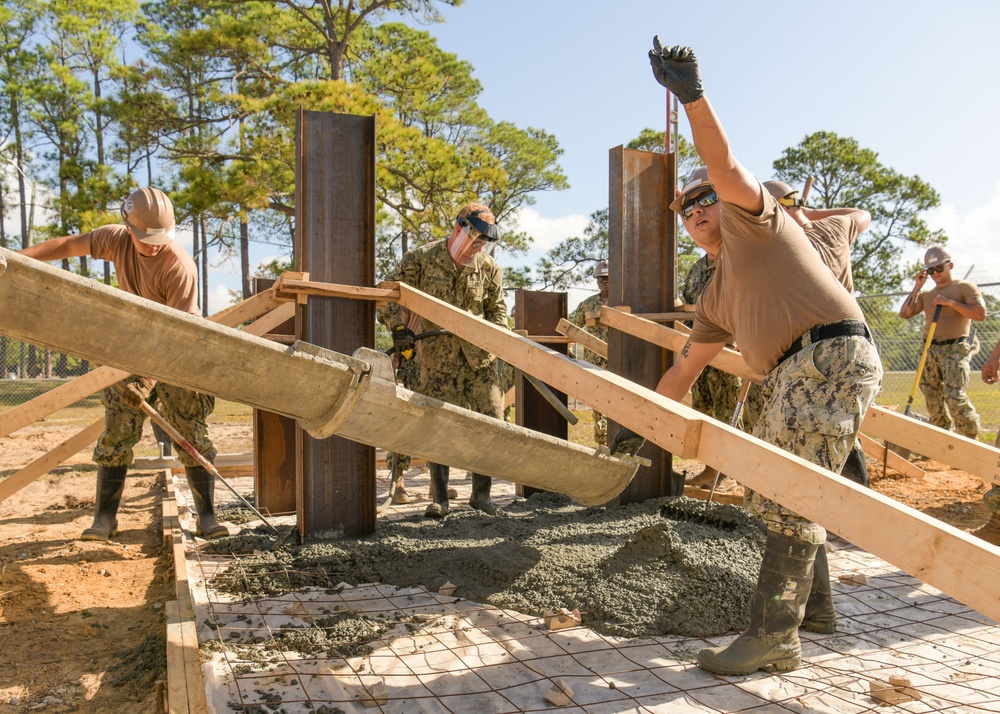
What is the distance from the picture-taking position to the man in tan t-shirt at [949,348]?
7918mm

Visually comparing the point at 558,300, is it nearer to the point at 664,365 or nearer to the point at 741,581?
the point at 664,365

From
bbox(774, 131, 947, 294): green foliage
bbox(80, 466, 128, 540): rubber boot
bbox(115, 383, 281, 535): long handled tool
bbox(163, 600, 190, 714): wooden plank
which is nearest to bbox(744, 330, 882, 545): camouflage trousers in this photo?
bbox(163, 600, 190, 714): wooden plank

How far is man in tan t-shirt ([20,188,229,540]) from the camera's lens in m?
4.38

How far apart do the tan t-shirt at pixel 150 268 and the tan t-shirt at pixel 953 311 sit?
24.6 ft

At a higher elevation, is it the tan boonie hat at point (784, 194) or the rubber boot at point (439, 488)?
the tan boonie hat at point (784, 194)

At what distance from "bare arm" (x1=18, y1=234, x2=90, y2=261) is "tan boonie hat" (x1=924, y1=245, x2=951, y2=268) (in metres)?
7.92

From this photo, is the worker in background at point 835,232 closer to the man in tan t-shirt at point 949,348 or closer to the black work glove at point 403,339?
the black work glove at point 403,339

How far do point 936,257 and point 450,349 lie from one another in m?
5.84

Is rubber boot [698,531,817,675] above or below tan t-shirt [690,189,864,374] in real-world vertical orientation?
below

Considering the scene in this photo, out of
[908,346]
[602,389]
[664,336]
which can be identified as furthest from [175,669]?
[908,346]

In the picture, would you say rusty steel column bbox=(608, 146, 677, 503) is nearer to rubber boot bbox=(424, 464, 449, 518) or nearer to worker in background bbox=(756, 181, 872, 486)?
rubber boot bbox=(424, 464, 449, 518)

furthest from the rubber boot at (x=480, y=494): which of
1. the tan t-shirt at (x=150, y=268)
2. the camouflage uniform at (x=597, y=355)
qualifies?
the tan t-shirt at (x=150, y=268)

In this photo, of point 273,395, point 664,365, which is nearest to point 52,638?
point 273,395

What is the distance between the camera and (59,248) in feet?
13.1
